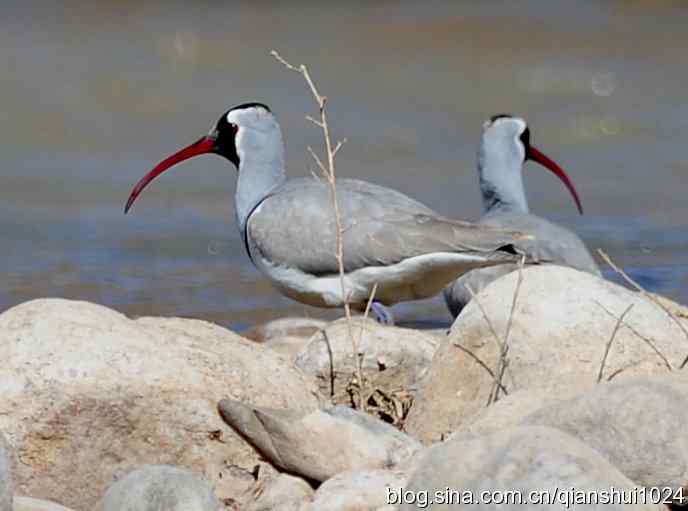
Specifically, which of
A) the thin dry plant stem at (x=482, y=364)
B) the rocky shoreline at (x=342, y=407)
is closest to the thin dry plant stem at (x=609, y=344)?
the rocky shoreline at (x=342, y=407)

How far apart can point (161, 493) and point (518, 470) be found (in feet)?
3.43

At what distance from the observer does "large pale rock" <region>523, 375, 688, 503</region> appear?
4.98m

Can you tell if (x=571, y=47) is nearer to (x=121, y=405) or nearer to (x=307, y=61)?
(x=307, y=61)

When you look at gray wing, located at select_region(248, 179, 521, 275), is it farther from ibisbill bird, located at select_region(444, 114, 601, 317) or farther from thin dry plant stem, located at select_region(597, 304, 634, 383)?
thin dry plant stem, located at select_region(597, 304, 634, 383)

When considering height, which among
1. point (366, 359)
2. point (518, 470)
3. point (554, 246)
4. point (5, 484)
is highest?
point (518, 470)

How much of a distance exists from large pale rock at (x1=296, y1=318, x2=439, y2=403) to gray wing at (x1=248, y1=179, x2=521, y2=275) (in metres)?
2.30

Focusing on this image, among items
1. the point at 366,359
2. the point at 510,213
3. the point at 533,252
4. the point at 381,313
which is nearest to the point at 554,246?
the point at 533,252

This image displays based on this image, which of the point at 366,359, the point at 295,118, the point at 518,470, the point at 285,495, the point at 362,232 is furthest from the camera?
the point at 295,118

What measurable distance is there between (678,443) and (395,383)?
6.82ft

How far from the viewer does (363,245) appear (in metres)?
9.55

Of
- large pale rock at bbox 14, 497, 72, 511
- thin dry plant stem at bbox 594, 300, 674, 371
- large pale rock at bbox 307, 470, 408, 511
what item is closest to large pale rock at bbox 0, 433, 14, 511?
large pale rock at bbox 14, 497, 72, 511

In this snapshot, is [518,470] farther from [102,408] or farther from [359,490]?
[102,408]

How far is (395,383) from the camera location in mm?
6953

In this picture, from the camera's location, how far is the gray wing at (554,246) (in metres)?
9.54
